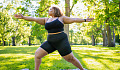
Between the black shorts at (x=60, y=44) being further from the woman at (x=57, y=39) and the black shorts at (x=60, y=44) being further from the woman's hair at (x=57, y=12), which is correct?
the woman's hair at (x=57, y=12)

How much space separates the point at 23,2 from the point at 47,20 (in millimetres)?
12416

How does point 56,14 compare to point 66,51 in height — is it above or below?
above

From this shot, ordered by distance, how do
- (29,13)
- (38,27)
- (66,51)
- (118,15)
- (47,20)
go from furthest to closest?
(38,27)
(29,13)
(118,15)
(47,20)
(66,51)

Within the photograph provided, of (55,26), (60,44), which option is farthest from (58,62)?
(55,26)

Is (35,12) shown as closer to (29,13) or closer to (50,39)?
(29,13)

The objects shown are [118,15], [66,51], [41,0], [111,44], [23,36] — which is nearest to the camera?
[66,51]

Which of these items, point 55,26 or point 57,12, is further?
point 57,12

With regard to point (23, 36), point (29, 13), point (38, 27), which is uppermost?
point (29, 13)

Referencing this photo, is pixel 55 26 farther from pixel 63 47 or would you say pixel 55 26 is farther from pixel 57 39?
pixel 63 47

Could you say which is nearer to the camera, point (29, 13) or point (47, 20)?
point (47, 20)

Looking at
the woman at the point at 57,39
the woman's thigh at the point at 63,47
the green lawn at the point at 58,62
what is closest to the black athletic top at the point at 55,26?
the woman at the point at 57,39

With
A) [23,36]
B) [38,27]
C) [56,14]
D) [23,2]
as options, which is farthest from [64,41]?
[23,36]

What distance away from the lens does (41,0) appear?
1625cm

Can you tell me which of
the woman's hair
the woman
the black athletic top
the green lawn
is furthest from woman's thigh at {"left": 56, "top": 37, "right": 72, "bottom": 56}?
the green lawn
